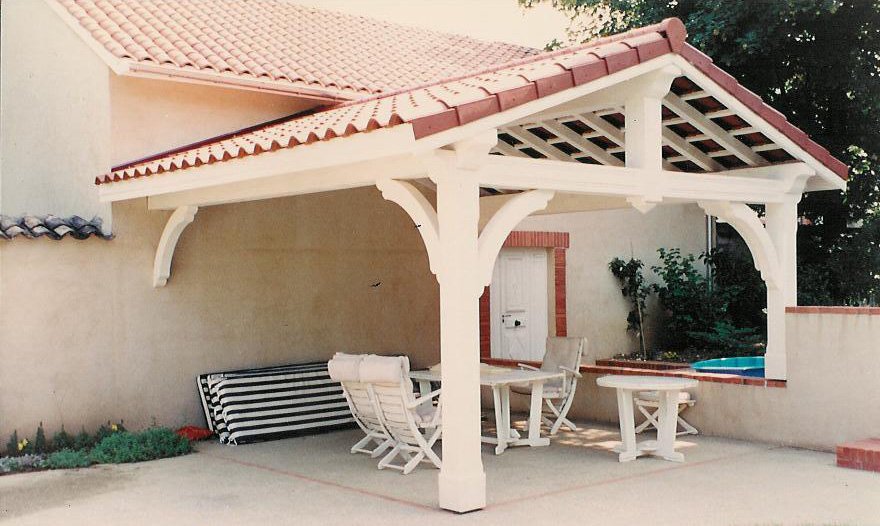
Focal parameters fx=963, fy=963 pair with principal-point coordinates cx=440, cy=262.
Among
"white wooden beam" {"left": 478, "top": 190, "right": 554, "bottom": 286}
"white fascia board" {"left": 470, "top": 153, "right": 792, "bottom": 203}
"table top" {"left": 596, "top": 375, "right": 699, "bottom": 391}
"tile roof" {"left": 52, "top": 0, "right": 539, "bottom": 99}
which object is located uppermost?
"tile roof" {"left": 52, "top": 0, "right": 539, "bottom": 99}

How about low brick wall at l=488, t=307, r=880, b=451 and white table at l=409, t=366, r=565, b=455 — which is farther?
white table at l=409, t=366, r=565, b=455

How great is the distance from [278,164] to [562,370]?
3825 mm

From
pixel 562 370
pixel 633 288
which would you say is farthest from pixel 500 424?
pixel 633 288

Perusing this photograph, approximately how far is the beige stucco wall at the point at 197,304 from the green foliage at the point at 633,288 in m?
3.78

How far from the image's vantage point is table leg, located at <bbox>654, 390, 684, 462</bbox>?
862 centimetres

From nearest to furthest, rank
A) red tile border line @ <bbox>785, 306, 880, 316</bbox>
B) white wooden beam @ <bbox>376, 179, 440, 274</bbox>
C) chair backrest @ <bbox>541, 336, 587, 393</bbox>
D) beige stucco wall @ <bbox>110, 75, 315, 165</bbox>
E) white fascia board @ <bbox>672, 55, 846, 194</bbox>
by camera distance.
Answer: white wooden beam @ <bbox>376, 179, 440, 274</bbox>, white fascia board @ <bbox>672, 55, 846, 194</bbox>, red tile border line @ <bbox>785, 306, 880, 316</bbox>, chair backrest @ <bbox>541, 336, 587, 393</bbox>, beige stucco wall @ <bbox>110, 75, 315, 165</bbox>

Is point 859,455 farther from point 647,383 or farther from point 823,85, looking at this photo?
point 823,85

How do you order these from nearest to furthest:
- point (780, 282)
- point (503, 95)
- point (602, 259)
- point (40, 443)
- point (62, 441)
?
point (503, 95)
point (40, 443)
point (62, 441)
point (780, 282)
point (602, 259)

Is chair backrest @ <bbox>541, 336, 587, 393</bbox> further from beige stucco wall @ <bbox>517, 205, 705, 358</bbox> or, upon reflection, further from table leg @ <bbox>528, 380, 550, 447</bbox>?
beige stucco wall @ <bbox>517, 205, 705, 358</bbox>

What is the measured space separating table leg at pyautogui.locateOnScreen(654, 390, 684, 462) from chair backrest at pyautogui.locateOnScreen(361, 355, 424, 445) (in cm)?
224

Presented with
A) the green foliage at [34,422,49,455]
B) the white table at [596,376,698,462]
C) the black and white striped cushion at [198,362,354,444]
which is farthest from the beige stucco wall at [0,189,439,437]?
the white table at [596,376,698,462]

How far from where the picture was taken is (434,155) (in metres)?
6.67

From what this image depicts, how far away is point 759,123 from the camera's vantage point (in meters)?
9.04

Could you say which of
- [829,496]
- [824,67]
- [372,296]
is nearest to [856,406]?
[829,496]
